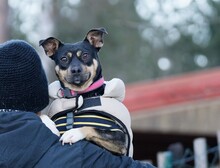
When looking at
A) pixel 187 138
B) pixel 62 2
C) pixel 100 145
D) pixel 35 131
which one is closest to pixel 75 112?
pixel 100 145

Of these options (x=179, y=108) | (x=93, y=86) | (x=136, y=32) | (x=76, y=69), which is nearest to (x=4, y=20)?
(x=179, y=108)

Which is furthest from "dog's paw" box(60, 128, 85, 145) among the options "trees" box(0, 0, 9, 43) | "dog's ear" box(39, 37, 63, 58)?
"trees" box(0, 0, 9, 43)

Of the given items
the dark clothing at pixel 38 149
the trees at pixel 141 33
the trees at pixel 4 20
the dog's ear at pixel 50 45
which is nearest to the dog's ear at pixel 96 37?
the dog's ear at pixel 50 45

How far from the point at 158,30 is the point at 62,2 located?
3.05 metres

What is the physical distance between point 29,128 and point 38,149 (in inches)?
3.5

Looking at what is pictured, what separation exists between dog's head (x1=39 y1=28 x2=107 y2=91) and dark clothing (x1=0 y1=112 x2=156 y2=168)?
0.52 meters

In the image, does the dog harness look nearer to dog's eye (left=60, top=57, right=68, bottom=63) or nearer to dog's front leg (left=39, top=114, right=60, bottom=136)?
dog's front leg (left=39, top=114, right=60, bottom=136)

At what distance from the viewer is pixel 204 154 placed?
6602 millimetres

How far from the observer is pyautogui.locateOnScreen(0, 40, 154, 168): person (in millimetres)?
2371

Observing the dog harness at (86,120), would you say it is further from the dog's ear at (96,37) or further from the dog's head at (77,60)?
the dog's ear at (96,37)

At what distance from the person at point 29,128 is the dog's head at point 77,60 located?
390 mm

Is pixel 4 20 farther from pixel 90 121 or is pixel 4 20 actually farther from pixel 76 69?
pixel 90 121

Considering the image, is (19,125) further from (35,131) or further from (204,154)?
(204,154)

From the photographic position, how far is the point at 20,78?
8.18ft
